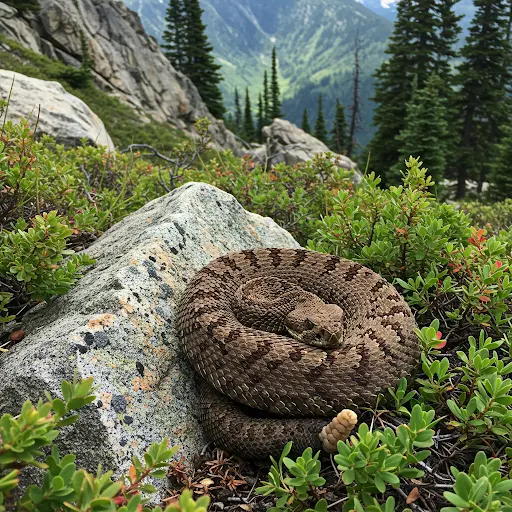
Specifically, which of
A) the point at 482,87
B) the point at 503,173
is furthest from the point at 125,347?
the point at 482,87

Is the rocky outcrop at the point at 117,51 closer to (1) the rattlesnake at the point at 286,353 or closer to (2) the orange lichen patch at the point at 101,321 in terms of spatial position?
(1) the rattlesnake at the point at 286,353

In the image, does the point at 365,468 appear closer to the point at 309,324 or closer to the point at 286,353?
the point at 286,353

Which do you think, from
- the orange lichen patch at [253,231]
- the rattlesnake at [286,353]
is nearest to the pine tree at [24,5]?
the orange lichen patch at [253,231]

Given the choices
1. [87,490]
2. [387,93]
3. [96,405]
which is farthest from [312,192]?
[387,93]

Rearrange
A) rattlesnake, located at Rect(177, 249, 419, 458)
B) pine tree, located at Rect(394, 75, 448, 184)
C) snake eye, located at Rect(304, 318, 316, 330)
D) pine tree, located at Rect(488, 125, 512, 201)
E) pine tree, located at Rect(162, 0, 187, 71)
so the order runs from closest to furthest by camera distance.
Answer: rattlesnake, located at Rect(177, 249, 419, 458) → snake eye, located at Rect(304, 318, 316, 330) → pine tree, located at Rect(394, 75, 448, 184) → pine tree, located at Rect(488, 125, 512, 201) → pine tree, located at Rect(162, 0, 187, 71)

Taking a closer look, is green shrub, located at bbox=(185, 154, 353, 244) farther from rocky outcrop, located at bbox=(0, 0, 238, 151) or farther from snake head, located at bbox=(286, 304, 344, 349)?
rocky outcrop, located at bbox=(0, 0, 238, 151)

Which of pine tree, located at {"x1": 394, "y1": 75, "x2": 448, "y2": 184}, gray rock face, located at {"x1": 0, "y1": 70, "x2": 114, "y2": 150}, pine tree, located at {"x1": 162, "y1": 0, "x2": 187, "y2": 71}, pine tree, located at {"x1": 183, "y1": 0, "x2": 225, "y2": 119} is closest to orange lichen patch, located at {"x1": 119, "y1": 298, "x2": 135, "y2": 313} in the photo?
gray rock face, located at {"x1": 0, "y1": 70, "x2": 114, "y2": 150}
